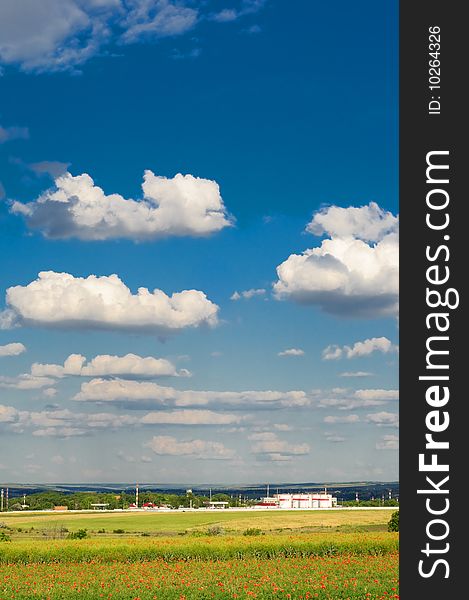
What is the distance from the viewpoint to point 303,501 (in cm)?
15788

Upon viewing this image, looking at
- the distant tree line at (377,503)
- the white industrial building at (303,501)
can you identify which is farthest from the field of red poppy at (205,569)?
the white industrial building at (303,501)

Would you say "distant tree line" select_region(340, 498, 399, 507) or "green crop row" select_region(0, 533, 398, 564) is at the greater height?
"green crop row" select_region(0, 533, 398, 564)

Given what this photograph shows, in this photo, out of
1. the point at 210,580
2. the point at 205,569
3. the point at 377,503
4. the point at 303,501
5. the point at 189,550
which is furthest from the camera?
the point at 303,501

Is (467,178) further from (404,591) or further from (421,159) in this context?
(404,591)

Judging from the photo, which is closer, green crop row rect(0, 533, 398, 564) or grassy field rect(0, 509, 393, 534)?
green crop row rect(0, 533, 398, 564)

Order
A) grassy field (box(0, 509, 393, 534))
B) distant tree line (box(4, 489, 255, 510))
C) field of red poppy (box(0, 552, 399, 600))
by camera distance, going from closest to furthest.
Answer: field of red poppy (box(0, 552, 399, 600)) < grassy field (box(0, 509, 393, 534)) < distant tree line (box(4, 489, 255, 510))

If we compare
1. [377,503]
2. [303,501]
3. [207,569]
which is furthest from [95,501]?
[207,569]

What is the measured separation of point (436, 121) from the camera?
9672 mm

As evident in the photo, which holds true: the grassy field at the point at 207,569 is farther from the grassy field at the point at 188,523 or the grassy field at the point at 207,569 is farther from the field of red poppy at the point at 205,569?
the grassy field at the point at 188,523

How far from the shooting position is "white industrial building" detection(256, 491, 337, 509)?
155250 mm

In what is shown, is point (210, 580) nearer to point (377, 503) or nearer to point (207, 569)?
point (207, 569)

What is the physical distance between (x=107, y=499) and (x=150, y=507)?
373 inches

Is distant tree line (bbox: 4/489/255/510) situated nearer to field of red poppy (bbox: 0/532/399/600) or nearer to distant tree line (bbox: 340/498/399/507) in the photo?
distant tree line (bbox: 340/498/399/507)

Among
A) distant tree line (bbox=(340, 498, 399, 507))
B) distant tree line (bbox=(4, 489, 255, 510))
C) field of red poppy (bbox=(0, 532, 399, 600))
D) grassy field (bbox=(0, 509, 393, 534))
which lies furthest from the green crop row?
distant tree line (bbox=(4, 489, 255, 510))
